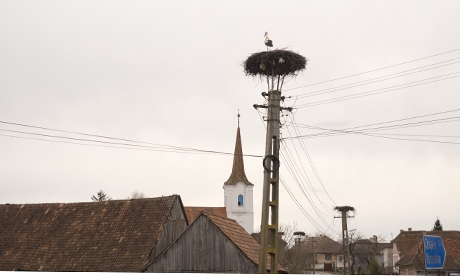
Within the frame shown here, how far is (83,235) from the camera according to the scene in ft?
91.4

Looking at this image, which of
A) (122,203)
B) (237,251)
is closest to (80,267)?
(122,203)

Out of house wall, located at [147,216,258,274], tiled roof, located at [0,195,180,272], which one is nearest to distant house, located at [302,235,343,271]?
tiled roof, located at [0,195,180,272]

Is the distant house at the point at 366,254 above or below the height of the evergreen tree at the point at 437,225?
below

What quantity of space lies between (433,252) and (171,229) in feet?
64.2

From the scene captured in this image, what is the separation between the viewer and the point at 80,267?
2564 cm

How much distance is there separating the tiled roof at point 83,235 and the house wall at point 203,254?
2084 mm

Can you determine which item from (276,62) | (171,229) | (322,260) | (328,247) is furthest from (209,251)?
(328,247)

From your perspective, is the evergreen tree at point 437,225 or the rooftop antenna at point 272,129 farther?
the evergreen tree at point 437,225

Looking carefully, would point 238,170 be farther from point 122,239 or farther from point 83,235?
point 122,239

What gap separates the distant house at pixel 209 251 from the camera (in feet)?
72.6

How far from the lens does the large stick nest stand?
16.2 metres

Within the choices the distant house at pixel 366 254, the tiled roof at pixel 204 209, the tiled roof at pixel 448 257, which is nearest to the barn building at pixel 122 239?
the tiled roof at pixel 448 257

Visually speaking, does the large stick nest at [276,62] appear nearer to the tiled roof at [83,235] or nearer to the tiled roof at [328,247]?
the tiled roof at [83,235]

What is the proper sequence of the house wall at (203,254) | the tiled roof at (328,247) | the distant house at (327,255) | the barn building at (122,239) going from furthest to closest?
the tiled roof at (328,247), the distant house at (327,255), the barn building at (122,239), the house wall at (203,254)
